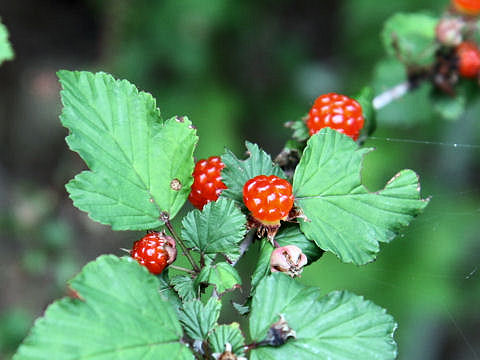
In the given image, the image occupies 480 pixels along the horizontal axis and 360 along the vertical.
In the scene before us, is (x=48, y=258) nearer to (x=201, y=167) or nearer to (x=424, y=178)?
(x=201, y=167)

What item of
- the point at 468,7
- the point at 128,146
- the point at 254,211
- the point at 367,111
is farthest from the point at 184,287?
the point at 468,7

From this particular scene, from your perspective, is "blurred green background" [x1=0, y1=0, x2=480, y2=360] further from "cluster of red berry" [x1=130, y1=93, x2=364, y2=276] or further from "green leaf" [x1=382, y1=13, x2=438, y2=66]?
"cluster of red berry" [x1=130, y1=93, x2=364, y2=276]

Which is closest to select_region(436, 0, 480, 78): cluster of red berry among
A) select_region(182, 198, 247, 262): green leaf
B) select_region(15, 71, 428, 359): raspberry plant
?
select_region(15, 71, 428, 359): raspberry plant

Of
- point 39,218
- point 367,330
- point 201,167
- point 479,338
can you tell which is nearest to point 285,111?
point 39,218

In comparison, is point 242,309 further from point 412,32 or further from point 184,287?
point 412,32

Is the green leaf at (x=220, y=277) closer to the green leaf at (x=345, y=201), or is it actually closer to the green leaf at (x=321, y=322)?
the green leaf at (x=321, y=322)
